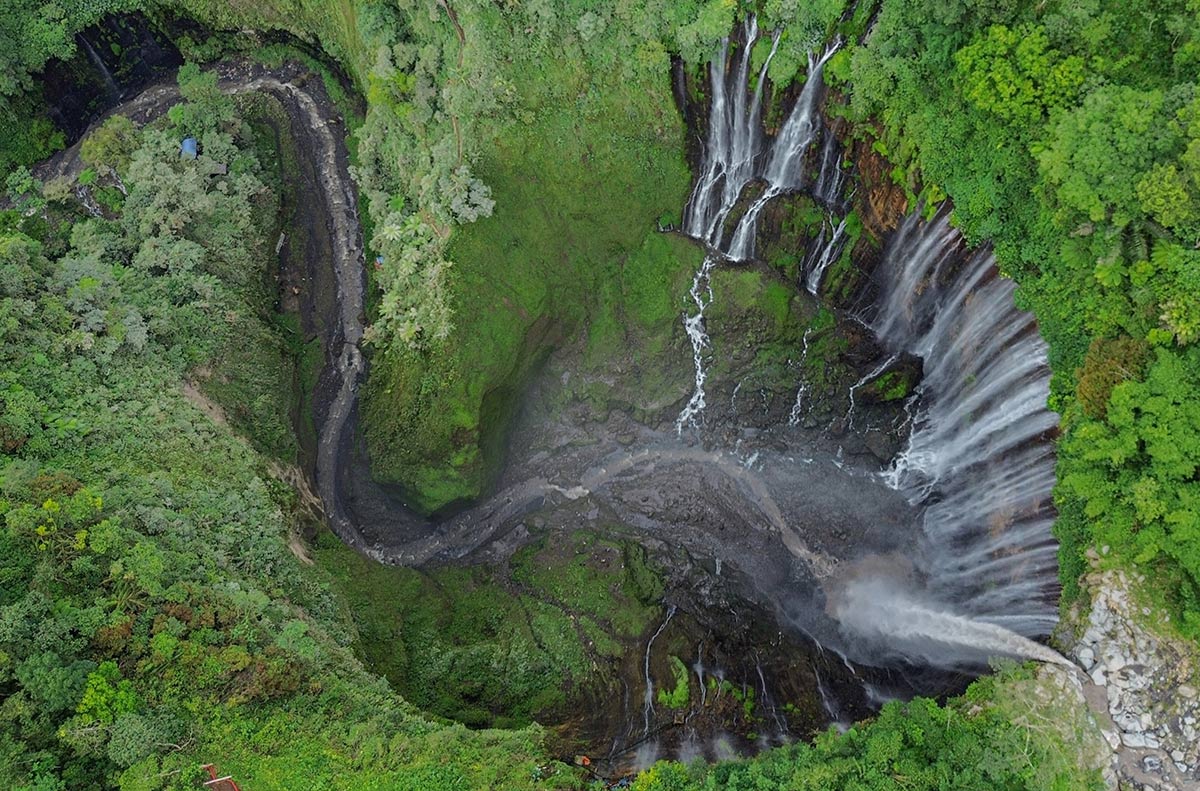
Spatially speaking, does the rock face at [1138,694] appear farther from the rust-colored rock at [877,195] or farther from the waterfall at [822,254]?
the waterfall at [822,254]

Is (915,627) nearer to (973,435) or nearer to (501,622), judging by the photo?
(973,435)

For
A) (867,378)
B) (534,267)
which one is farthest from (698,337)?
(534,267)

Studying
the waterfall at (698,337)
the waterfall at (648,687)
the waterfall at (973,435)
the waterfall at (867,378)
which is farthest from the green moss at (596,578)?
the waterfall at (867,378)

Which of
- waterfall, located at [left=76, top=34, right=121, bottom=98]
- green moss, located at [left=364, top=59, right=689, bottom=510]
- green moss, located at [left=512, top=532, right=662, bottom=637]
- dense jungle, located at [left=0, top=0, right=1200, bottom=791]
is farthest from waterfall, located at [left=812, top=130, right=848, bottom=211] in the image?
waterfall, located at [left=76, top=34, right=121, bottom=98]

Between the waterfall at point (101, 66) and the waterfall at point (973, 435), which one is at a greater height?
the waterfall at point (101, 66)

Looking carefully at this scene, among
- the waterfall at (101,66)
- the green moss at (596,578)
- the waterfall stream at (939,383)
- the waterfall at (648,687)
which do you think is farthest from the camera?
the waterfall at (101,66)

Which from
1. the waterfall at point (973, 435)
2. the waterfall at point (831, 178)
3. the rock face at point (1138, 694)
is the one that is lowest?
the rock face at point (1138, 694)
